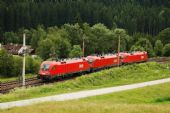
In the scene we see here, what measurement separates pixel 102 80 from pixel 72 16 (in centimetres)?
11195

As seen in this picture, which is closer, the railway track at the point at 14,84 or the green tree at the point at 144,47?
the railway track at the point at 14,84

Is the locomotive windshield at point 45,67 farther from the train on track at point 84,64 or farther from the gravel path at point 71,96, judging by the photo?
the gravel path at point 71,96

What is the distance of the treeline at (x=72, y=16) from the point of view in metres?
151

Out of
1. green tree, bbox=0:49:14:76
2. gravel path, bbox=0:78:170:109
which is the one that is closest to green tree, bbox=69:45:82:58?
green tree, bbox=0:49:14:76

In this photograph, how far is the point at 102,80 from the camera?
169 feet

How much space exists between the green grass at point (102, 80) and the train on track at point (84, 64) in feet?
20.8

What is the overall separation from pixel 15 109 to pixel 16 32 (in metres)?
121

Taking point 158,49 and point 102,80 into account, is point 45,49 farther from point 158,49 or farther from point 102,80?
point 102,80

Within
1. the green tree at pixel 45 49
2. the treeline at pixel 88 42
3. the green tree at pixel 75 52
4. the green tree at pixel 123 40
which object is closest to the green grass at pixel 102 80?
the green tree at pixel 75 52

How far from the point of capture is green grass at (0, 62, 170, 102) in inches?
1459

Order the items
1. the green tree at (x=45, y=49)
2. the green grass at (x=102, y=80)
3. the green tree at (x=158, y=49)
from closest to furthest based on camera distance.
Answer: the green grass at (x=102, y=80)
the green tree at (x=45, y=49)
the green tree at (x=158, y=49)

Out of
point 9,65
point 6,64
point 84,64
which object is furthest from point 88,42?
point 84,64

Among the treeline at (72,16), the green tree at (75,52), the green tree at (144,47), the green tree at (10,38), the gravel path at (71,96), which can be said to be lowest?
the gravel path at (71,96)

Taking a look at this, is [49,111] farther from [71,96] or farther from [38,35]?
[38,35]
